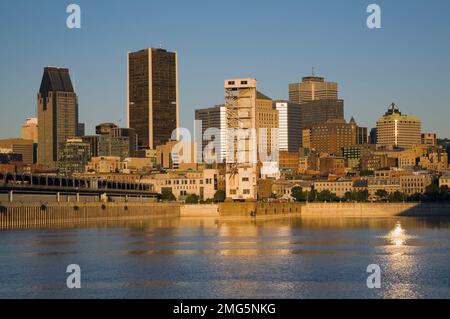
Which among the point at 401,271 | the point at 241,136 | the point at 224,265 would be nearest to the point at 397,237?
the point at 224,265

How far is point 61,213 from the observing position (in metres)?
161

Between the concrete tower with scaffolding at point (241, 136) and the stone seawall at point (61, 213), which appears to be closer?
the stone seawall at point (61, 213)

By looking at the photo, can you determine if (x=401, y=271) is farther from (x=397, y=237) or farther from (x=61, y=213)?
(x=61, y=213)

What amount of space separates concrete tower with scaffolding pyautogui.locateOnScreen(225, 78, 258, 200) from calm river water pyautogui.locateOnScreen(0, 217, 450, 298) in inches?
2845

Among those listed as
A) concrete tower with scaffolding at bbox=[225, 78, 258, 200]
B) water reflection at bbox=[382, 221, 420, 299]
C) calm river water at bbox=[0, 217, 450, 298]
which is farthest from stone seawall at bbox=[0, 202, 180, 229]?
water reflection at bbox=[382, 221, 420, 299]

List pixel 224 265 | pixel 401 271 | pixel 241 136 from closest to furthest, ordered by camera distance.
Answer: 1. pixel 401 271
2. pixel 224 265
3. pixel 241 136

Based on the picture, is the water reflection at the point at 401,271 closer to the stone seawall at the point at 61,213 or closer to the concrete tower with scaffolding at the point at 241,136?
the stone seawall at the point at 61,213

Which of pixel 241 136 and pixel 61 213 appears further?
pixel 241 136

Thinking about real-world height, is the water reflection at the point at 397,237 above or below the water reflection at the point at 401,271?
above

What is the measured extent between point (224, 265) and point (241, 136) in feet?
370

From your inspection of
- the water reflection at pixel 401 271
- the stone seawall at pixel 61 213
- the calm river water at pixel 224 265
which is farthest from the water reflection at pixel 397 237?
the stone seawall at pixel 61 213

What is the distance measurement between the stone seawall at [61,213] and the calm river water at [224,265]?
2589cm

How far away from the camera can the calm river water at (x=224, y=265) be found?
205 feet

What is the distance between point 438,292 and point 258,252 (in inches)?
1255
